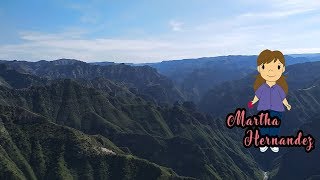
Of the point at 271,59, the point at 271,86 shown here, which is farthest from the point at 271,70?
the point at 271,86

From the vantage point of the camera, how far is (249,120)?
39.9 m

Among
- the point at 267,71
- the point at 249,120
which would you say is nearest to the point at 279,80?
the point at 267,71

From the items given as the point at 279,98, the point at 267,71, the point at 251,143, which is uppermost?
the point at 267,71

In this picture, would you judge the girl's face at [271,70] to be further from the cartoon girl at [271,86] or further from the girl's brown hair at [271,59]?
the girl's brown hair at [271,59]

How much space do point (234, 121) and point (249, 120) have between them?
1.37 m

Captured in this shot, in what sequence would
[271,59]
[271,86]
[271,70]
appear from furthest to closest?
1. [271,86]
2. [271,70]
3. [271,59]

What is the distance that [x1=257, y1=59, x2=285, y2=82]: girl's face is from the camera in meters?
40.6

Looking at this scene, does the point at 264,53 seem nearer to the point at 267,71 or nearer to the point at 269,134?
the point at 267,71

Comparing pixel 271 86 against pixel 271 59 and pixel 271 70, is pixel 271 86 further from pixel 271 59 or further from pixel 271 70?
pixel 271 59

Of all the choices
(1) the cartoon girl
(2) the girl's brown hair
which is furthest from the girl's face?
(2) the girl's brown hair

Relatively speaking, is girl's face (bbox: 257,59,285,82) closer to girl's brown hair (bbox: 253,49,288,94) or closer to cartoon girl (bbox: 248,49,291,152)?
cartoon girl (bbox: 248,49,291,152)

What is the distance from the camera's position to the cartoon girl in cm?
4062

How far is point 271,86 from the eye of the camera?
4141cm

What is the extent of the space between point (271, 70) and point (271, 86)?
156 centimetres
